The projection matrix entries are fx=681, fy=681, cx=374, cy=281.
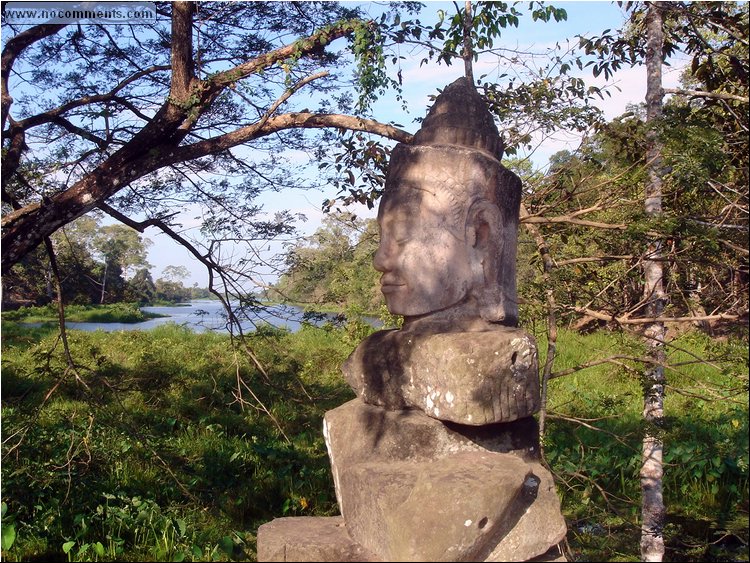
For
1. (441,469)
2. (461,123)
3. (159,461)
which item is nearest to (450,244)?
(461,123)

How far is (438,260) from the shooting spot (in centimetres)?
299

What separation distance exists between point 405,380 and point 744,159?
2780 mm

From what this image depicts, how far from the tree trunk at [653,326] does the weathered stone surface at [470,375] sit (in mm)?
1953

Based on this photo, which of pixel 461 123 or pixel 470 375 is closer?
pixel 470 375

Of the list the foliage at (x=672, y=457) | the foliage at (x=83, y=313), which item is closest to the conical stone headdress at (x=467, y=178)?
the foliage at (x=672, y=457)

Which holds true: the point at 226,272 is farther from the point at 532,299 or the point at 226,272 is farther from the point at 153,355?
the point at 153,355

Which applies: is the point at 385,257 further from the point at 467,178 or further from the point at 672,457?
the point at 672,457

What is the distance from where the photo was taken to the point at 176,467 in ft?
19.0

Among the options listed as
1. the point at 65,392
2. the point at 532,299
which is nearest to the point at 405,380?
the point at 532,299

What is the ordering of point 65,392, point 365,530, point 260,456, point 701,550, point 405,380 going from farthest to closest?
point 65,392, point 260,456, point 701,550, point 405,380, point 365,530

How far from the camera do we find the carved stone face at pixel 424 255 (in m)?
2.99

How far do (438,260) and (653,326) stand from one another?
2368mm

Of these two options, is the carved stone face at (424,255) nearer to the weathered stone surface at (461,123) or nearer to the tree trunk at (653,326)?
the weathered stone surface at (461,123)

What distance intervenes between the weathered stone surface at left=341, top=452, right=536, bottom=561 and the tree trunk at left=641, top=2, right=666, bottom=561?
2138 mm
